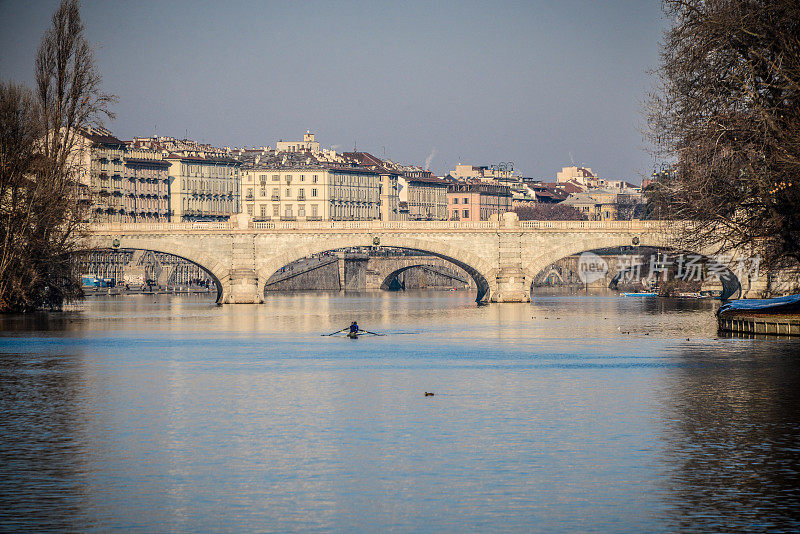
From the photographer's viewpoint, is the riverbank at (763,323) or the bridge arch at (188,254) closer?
the riverbank at (763,323)

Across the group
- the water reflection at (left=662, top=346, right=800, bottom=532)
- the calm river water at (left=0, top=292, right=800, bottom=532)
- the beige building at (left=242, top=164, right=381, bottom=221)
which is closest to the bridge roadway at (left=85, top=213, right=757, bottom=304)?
the calm river water at (left=0, top=292, right=800, bottom=532)

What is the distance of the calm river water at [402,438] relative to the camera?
20.7m

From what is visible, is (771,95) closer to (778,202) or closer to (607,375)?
(778,202)

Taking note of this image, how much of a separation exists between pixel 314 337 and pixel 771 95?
25056 millimetres

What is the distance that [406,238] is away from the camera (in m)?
100

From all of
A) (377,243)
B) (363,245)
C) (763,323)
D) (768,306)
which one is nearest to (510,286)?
(377,243)

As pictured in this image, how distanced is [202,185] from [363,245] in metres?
98.0

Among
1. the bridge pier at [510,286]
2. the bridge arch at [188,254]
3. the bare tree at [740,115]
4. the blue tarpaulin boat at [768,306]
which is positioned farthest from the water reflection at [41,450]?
the bridge pier at [510,286]

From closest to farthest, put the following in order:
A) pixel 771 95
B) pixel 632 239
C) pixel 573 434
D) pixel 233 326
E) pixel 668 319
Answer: pixel 573 434, pixel 771 95, pixel 233 326, pixel 668 319, pixel 632 239

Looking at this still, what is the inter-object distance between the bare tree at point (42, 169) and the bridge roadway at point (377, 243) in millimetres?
22812

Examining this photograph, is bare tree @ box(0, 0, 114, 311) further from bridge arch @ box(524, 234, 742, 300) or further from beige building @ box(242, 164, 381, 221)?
beige building @ box(242, 164, 381, 221)

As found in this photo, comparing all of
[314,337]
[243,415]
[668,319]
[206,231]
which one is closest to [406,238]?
[206,231]

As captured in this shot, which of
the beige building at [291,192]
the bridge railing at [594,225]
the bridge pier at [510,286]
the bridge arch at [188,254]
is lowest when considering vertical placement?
the bridge pier at [510,286]

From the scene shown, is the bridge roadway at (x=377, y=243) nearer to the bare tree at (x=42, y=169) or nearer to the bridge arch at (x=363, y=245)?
the bridge arch at (x=363, y=245)
